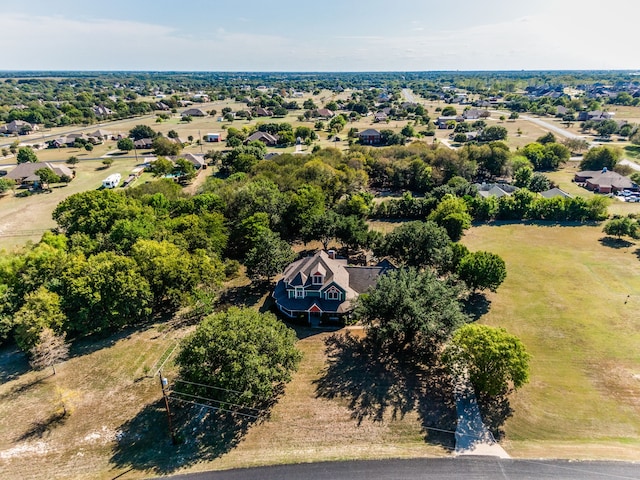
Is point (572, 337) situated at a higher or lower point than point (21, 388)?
higher

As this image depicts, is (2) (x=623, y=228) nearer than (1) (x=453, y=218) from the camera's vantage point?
No

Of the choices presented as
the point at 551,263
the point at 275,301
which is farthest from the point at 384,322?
the point at 551,263

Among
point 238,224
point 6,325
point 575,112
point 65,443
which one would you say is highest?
point 575,112

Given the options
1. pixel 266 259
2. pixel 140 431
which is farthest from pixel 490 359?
pixel 140 431

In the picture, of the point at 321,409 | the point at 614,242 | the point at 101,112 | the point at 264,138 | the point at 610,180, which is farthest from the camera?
the point at 101,112

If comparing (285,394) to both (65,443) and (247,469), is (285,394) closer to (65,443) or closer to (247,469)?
(247,469)

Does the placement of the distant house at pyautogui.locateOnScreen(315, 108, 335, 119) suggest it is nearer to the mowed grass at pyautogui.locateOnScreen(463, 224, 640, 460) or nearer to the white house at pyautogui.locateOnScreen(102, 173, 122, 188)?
the white house at pyautogui.locateOnScreen(102, 173, 122, 188)

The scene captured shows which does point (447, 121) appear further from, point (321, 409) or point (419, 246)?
point (321, 409)

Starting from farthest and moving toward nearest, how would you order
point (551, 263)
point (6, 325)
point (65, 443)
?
point (551, 263) < point (6, 325) < point (65, 443)
